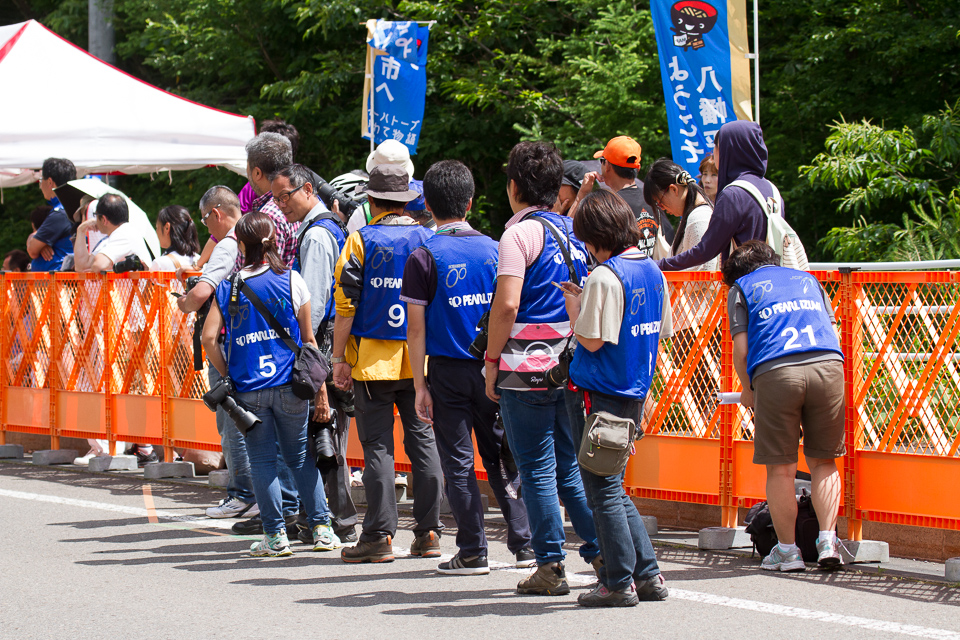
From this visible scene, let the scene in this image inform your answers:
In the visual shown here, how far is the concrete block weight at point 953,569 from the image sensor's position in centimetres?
554

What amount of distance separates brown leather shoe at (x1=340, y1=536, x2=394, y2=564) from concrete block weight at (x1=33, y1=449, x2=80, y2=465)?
4694 mm

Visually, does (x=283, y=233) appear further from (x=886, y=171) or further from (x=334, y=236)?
(x=886, y=171)

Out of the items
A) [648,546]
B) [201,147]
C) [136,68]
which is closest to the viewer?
[648,546]

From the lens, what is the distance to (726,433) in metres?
6.43

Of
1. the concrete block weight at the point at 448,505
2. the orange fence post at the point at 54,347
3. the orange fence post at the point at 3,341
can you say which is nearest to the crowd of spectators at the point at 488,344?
the concrete block weight at the point at 448,505

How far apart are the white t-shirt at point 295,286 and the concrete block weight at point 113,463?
12.9 ft

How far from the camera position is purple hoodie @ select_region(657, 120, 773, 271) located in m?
6.27

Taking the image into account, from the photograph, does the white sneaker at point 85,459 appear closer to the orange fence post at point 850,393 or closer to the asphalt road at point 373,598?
the asphalt road at point 373,598

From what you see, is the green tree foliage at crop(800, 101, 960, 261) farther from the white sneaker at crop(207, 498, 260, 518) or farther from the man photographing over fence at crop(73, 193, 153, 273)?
the white sneaker at crop(207, 498, 260, 518)

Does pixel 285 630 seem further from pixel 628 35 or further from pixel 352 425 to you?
pixel 628 35

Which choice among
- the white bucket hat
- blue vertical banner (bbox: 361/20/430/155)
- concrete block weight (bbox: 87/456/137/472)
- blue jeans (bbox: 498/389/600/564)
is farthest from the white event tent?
blue jeans (bbox: 498/389/600/564)

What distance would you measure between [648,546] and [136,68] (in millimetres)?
22455

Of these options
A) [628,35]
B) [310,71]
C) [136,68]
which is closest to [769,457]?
[628,35]

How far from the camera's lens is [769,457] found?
5.65m
